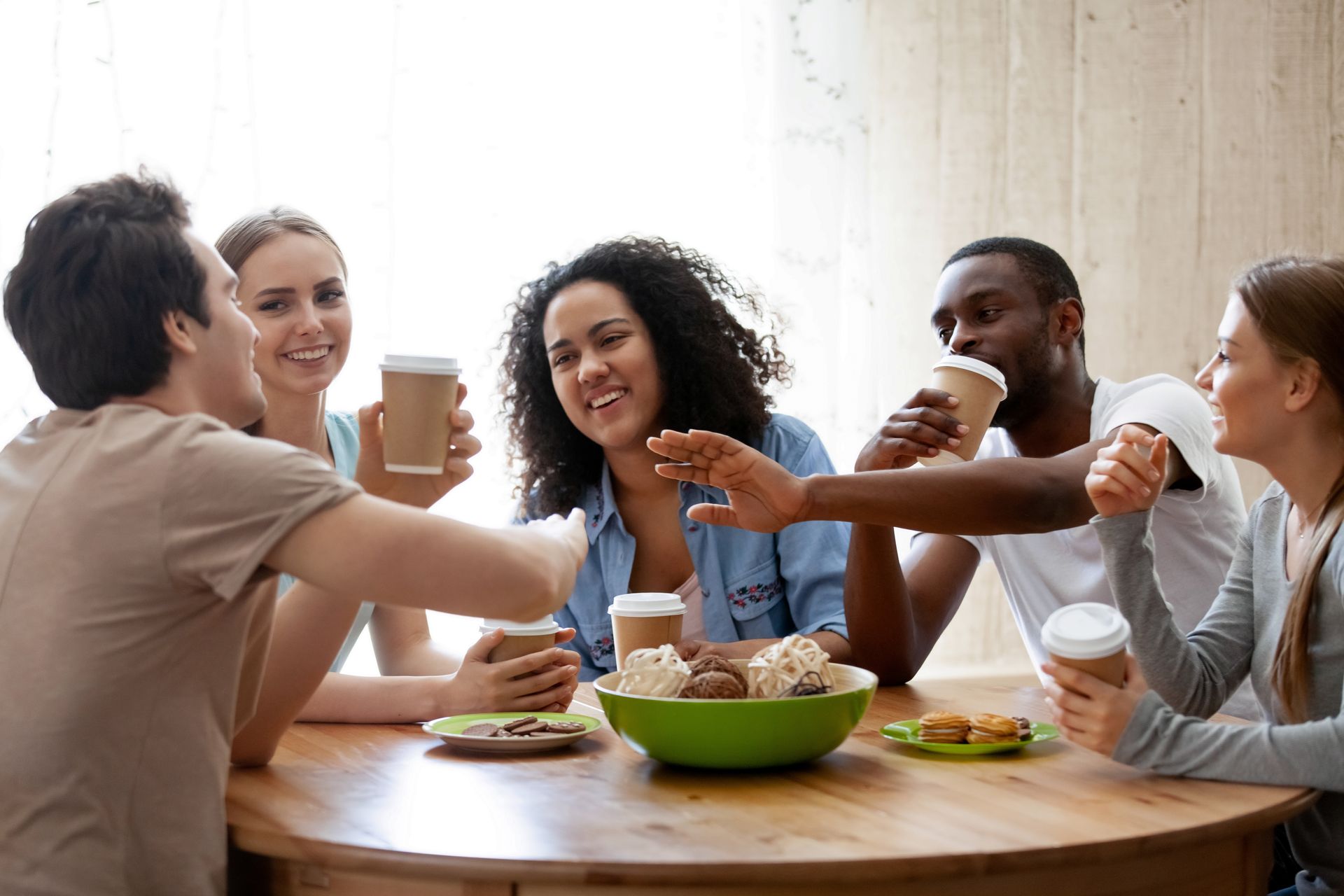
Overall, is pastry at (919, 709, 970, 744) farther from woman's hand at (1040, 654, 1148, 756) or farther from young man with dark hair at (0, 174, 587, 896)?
young man with dark hair at (0, 174, 587, 896)

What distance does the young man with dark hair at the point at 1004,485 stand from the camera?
1860 millimetres

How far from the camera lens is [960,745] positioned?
1457 mm

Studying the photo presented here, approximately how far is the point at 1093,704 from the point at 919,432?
62 cm

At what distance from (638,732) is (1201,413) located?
4.11ft

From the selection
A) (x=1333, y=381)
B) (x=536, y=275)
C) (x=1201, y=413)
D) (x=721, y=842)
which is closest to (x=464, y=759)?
(x=721, y=842)

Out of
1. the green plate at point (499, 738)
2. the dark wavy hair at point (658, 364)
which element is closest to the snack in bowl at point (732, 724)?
the green plate at point (499, 738)

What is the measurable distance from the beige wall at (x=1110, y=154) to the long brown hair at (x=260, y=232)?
1847 mm

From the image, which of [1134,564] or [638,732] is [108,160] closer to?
[638,732]

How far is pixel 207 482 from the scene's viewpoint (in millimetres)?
1104

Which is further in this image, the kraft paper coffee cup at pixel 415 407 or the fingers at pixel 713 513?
the fingers at pixel 713 513

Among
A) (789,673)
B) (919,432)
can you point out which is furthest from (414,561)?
(919,432)

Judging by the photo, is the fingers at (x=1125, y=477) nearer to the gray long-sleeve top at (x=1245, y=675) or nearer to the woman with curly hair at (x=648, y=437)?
the gray long-sleeve top at (x=1245, y=675)

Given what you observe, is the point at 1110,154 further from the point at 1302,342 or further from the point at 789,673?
the point at 789,673

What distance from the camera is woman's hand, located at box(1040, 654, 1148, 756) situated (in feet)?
4.42
